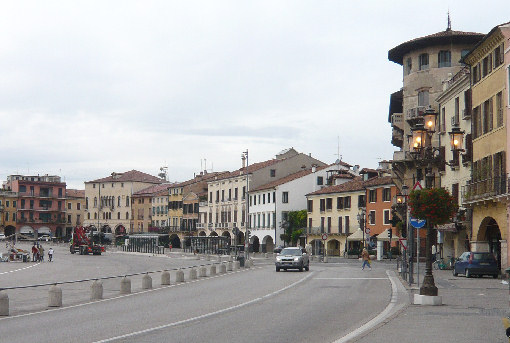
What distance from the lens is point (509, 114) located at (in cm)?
3819

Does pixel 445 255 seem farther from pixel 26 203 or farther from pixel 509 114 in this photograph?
pixel 26 203

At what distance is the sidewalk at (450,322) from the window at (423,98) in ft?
115

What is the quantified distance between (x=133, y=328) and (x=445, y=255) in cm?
4439

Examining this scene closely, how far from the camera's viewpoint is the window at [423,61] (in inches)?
2372

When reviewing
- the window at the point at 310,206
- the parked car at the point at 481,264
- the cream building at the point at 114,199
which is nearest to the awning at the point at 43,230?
the cream building at the point at 114,199

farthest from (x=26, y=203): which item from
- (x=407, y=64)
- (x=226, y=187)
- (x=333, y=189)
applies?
(x=407, y=64)

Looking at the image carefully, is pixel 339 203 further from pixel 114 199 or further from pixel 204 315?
pixel 114 199

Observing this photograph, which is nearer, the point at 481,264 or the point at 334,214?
the point at 481,264

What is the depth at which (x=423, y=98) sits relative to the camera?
199 ft

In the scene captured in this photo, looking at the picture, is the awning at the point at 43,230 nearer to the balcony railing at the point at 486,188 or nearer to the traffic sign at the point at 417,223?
the balcony railing at the point at 486,188

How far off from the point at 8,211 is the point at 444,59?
127m

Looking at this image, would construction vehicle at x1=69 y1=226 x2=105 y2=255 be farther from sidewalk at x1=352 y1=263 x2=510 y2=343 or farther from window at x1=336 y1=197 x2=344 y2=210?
sidewalk at x1=352 y1=263 x2=510 y2=343

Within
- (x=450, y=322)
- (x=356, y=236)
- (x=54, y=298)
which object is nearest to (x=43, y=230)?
(x=356, y=236)

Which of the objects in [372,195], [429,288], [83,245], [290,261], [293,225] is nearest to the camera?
[429,288]
